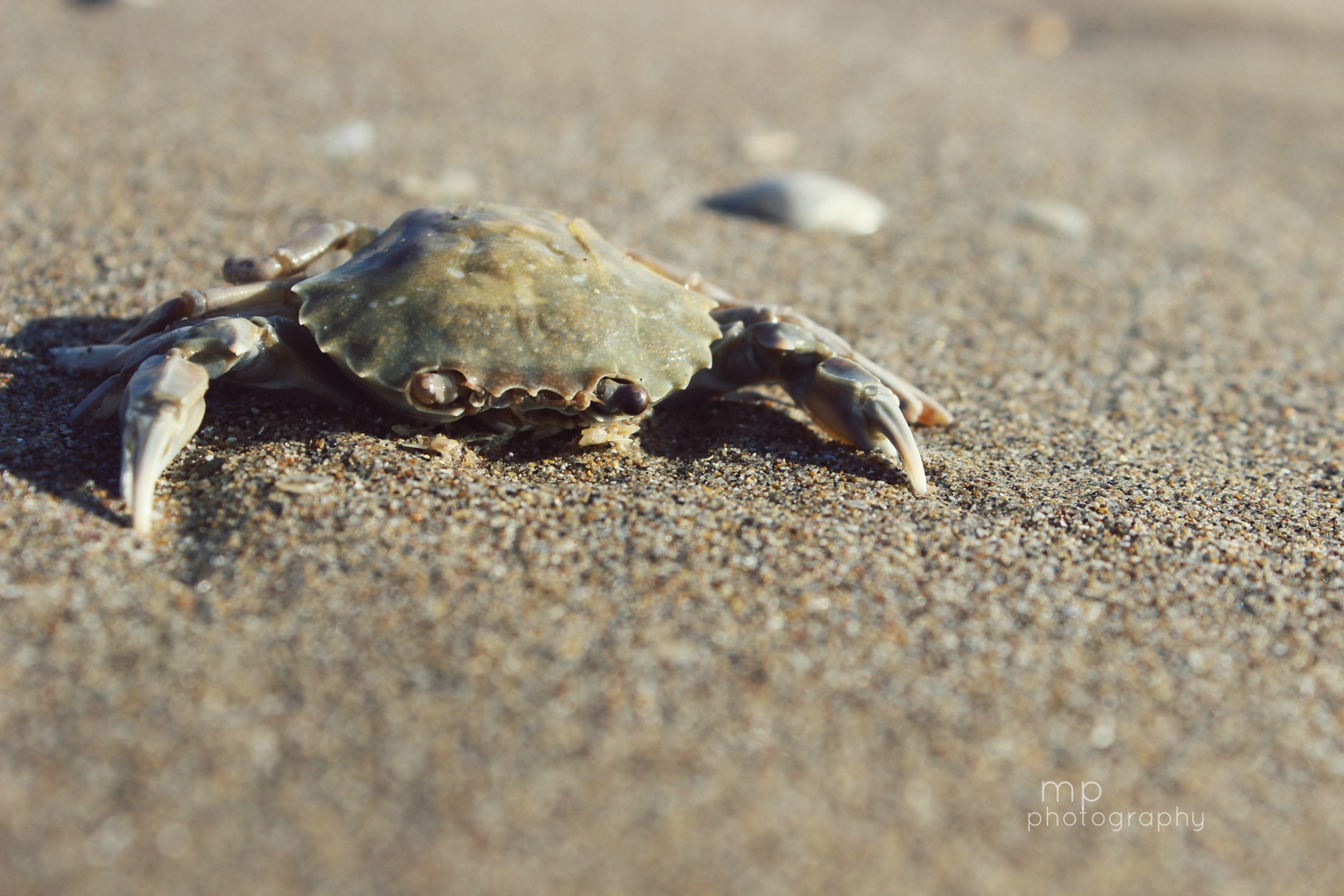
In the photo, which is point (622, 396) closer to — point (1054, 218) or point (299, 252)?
point (299, 252)

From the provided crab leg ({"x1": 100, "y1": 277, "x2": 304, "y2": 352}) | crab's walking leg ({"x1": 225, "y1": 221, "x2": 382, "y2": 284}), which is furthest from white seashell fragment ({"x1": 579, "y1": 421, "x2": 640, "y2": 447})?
crab's walking leg ({"x1": 225, "y1": 221, "x2": 382, "y2": 284})

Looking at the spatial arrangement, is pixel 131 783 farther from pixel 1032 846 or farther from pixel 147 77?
pixel 147 77

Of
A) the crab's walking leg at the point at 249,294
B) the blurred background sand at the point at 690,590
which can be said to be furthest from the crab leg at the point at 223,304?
the blurred background sand at the point at 690,590

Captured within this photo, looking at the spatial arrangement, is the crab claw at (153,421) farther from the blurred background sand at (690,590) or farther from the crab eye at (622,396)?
the crab eye at (622,396)

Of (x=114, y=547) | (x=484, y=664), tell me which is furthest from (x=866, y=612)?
(x=114, y=547)

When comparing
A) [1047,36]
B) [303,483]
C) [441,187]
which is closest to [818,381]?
[303,483]

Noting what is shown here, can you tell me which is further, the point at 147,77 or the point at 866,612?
the point at 147,77
